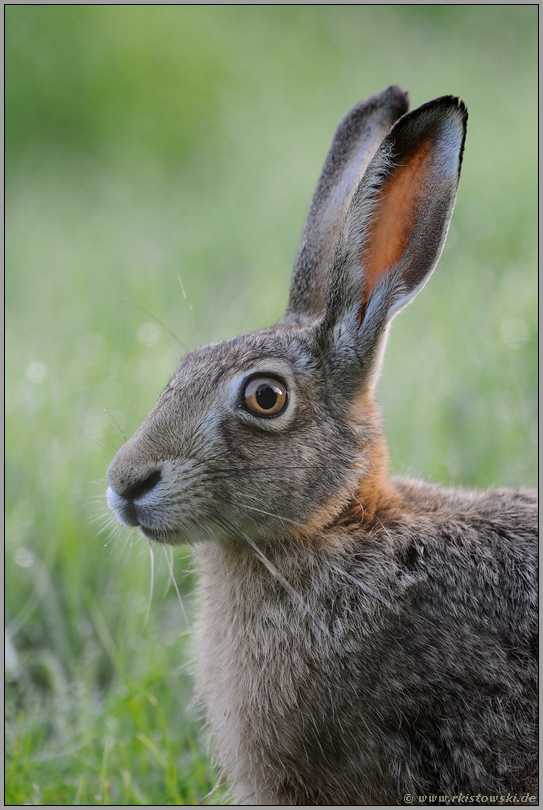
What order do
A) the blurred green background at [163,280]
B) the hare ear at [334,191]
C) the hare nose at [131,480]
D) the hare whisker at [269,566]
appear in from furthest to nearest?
1. the blurred green background at [163,280]
2. the hare ear at [334,191]
3. the hare whisker at [269,566]
4. the hare nose at [131,480]

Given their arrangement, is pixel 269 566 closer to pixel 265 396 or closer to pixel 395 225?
pixel 265 396

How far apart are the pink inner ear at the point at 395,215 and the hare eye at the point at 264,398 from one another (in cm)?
48

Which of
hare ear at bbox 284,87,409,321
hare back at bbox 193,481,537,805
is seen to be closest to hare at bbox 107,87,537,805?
hare back at bbox 193,481,537,805

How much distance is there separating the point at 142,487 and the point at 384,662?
0.98 m

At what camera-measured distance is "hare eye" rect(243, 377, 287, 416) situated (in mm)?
2725

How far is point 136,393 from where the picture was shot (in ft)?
15.4

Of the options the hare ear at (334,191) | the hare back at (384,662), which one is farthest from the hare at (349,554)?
the hare ear at (334,191)

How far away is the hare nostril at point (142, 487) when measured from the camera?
8.55ft

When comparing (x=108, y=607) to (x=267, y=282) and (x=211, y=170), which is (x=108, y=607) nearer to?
(x=267, y=282)

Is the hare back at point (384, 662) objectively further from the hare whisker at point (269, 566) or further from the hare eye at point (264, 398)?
the hare eye at point (264, 398)

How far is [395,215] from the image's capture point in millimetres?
2867

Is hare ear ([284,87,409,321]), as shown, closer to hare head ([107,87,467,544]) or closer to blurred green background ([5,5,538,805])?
hare head ([107,87,467,544])

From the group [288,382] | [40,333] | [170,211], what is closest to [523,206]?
[170,211]

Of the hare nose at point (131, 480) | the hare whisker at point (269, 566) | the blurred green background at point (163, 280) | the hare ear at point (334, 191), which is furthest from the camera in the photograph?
the blurred green background at point (163, 280)
